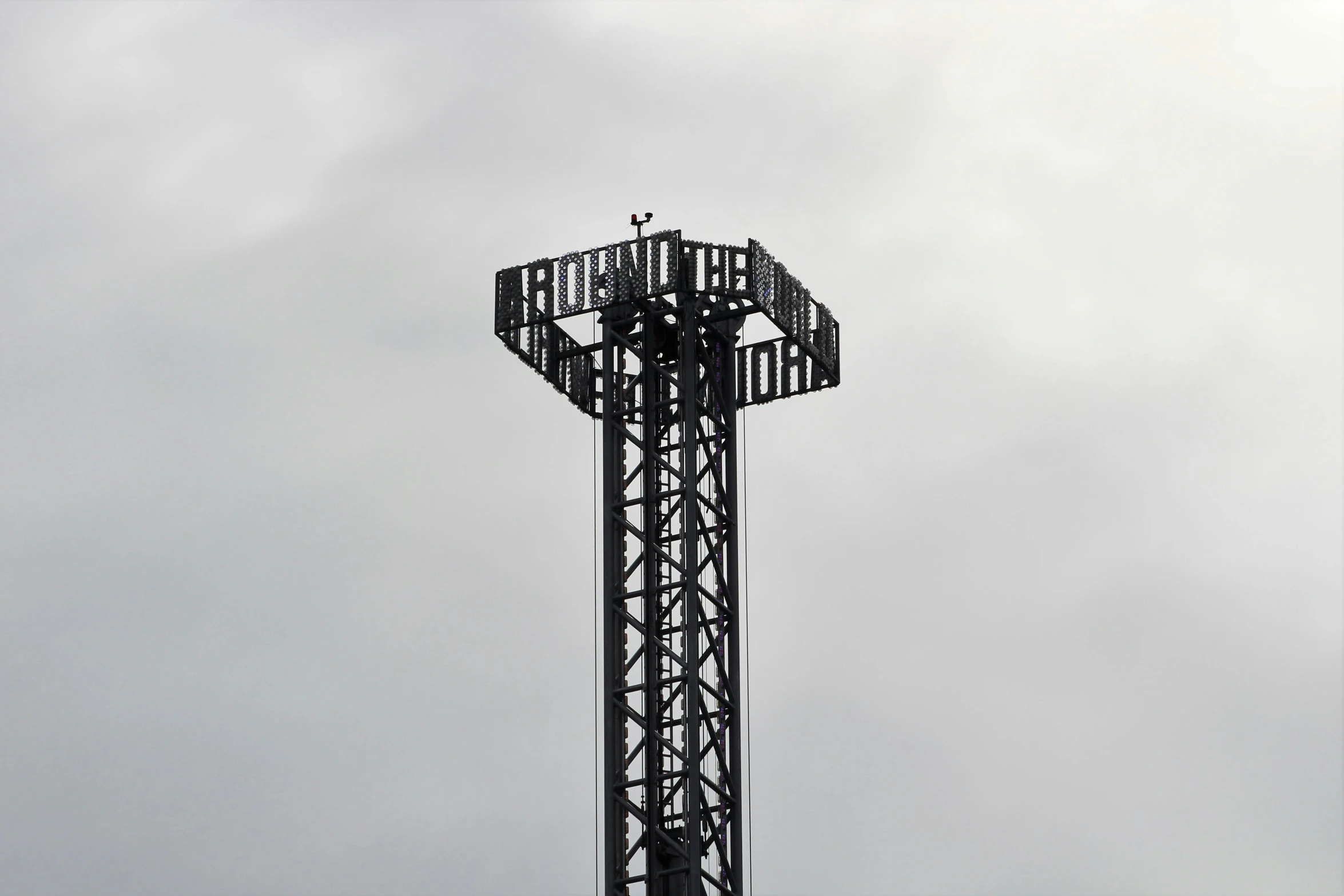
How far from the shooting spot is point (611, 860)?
317 ft

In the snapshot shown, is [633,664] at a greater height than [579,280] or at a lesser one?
lesser

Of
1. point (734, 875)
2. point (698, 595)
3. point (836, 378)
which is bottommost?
point (734, 875)

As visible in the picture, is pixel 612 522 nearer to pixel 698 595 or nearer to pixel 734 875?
pixel 698 595

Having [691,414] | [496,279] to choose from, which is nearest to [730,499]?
[691,414]

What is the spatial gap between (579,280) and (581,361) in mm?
3348

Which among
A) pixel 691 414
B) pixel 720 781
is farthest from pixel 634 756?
pixel 691 414

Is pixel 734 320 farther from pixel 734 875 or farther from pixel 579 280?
pixel 734 875

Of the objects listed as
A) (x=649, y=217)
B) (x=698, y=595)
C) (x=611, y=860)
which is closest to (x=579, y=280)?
(x=649, y=217)

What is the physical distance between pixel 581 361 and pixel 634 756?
11.4 m

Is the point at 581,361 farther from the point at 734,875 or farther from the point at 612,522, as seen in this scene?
the point at 734,875

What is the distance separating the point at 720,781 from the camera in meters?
97.1

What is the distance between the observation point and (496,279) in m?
101

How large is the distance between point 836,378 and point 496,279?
9548 millimetres

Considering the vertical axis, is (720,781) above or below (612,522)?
below
